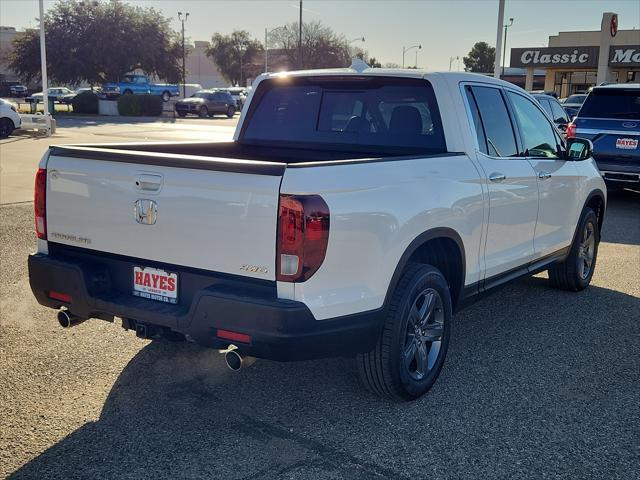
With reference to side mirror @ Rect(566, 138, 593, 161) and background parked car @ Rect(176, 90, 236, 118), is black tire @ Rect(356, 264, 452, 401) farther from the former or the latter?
background parked car @ Rect(176, 90, 236, 118)

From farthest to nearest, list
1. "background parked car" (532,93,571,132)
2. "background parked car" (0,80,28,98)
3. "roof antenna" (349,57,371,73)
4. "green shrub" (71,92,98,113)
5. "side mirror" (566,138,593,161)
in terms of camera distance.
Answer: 1. "background parked car" (0,80,28,98)
2. "green shrub" (71,92,98,113)
3. "background parked car" (532,93,571,132)
4. "side mirror" (566,138,593,161)
5. "roof antenna" (349,57,371,73)

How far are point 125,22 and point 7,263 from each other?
52.7 meters

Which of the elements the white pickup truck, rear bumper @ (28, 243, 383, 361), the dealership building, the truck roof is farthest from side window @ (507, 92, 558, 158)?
the dealership building

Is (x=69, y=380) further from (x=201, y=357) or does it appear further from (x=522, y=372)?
Answer: (x=522, y=372)

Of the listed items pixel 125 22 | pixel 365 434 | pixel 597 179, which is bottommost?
pixel 365 434

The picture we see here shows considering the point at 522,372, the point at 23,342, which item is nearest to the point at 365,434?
the point at 522,372

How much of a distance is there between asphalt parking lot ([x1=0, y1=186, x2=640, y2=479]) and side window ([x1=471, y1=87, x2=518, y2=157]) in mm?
1428

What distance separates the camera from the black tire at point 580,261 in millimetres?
6459

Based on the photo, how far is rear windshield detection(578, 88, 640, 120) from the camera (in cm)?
1191

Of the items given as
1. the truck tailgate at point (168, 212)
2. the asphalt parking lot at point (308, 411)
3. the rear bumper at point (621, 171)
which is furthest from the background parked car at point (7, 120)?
the truck tailgate at point (168, 212)

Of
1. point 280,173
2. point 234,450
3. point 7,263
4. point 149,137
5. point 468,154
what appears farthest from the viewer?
point 149,137

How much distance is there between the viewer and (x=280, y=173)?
3213 millimetres

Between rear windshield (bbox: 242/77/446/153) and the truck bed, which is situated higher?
rear windshield (bbox: 242/77/446/153)

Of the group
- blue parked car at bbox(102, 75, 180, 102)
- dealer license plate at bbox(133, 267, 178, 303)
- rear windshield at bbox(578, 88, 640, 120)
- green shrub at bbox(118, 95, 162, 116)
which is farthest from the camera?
blue parked car at bbox(102, 75, 180, 102)
